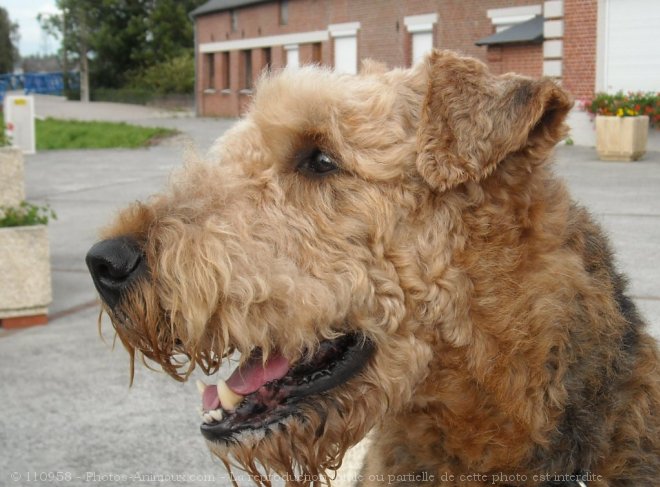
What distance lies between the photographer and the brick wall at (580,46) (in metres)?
20.2

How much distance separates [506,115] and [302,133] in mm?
649

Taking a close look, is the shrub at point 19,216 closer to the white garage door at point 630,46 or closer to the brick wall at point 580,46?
the brick wall at point 580,46

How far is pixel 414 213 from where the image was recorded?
2535 millimetres

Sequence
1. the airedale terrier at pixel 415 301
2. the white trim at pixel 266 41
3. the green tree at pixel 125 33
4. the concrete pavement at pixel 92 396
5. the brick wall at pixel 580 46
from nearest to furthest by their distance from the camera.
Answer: the airedale terrier at pixel 415 301
the concrete pavement at pixel 92 396
the brick wall at pixel 580 46
the white trim at pixel 266 41
the green tree at pixel 125 33

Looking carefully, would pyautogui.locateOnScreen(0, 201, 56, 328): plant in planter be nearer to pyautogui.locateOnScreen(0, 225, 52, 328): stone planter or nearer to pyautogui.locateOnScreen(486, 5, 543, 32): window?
pyautogui.locateOnScreen(0, 225, 52, 328): stone planter

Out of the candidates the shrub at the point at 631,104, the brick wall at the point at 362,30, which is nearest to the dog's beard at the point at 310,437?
the brick wall at the point at 362,30

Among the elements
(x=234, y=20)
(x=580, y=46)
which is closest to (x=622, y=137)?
(x=580, y=46)

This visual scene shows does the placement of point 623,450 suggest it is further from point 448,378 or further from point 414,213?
point 414,213

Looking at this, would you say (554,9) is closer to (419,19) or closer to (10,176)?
(419,19)

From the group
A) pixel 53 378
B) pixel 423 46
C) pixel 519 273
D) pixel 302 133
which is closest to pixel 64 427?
pixel 53 378

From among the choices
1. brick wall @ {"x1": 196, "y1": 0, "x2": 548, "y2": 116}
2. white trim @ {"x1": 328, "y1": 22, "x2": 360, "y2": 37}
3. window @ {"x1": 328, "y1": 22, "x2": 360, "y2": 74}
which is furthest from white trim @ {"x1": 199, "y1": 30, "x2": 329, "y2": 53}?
window @ {"x1": 328, "y1": 22, "x2": 360, "y2": 74}

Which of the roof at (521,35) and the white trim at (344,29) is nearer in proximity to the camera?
the roof at (521,35)

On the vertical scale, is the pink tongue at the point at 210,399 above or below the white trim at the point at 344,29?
below

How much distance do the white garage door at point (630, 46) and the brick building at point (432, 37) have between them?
2 cm
